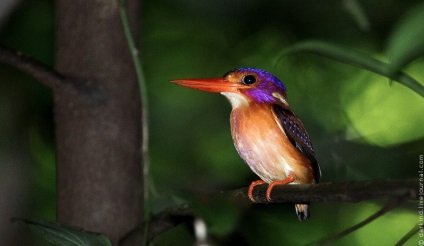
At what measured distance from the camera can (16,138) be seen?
6.89 feet

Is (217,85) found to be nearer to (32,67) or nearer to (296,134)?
(296,134)

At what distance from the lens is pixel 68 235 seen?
938 mm

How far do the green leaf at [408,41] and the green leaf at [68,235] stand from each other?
42cm

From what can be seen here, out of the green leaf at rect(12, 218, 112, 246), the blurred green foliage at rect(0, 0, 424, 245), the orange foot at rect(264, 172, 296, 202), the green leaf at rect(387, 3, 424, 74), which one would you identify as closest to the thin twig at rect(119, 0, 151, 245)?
the green leaf at rect(12, 218, 112, 246)

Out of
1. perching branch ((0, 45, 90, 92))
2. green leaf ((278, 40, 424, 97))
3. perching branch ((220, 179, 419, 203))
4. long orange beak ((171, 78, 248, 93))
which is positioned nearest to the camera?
perching branch ((220, 179, 419, 203))

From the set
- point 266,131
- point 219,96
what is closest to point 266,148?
point 266,131

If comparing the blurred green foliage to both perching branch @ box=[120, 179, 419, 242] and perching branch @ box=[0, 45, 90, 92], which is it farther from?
perching branch @ box=[120, 179, 419, 242]

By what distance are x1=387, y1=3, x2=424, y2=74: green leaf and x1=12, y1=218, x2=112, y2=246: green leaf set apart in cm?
42

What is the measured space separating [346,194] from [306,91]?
3.69 ft

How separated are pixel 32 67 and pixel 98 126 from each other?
0.47 ft

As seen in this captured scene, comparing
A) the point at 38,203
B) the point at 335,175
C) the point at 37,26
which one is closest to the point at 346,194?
the point at 335,175

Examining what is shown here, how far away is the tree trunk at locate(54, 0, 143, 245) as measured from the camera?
1128mm

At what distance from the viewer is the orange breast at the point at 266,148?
892mm

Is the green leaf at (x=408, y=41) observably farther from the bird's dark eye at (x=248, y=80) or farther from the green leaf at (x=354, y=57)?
the bird's dark eye at (x=248, y=80)
